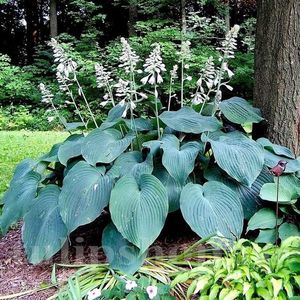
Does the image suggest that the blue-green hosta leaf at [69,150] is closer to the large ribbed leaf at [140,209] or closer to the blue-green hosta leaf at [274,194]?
the large ribbed leaf at [140,209]

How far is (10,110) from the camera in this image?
37.4 feet

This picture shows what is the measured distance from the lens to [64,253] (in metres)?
2.06

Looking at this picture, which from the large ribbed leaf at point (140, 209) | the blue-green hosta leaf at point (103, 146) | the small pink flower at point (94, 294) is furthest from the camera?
the blue-green hosta leaf at point (103, 146)

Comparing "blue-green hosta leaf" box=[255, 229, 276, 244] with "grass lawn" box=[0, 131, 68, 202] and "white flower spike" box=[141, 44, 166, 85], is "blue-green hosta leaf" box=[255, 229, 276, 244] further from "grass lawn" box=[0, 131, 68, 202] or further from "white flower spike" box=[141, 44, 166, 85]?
"grass lawn" box=[0, 131, 68, 202]

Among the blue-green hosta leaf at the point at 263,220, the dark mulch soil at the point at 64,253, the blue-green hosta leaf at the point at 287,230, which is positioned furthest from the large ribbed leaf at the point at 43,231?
the blue-green hosta leaf at the point at 287,230

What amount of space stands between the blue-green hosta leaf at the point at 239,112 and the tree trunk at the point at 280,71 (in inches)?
4.3

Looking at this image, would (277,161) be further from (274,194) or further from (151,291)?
(151,291)

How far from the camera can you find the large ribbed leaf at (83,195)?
1.82m

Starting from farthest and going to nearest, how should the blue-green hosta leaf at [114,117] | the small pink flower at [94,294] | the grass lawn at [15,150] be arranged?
the grass lawn at [15,150], the blue-green hosta leaf at [114,117], the small pink flower at [94,294]

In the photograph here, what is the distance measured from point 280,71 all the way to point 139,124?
0.91 metres

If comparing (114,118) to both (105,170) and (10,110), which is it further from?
(10,110)

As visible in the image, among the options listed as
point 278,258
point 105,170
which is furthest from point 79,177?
point 278,258

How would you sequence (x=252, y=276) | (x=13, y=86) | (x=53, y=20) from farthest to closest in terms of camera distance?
(x=53, y=20), (x=13, y=86), (x=252, y=276)

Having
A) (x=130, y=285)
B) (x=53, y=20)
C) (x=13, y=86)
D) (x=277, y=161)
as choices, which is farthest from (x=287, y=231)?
(x=53, y=20)
